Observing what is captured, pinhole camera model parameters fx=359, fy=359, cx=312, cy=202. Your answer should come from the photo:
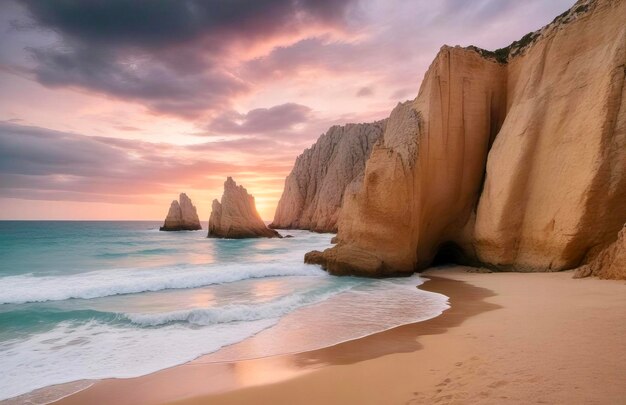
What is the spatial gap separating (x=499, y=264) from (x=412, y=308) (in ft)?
22.2

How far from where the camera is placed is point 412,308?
29.1ft

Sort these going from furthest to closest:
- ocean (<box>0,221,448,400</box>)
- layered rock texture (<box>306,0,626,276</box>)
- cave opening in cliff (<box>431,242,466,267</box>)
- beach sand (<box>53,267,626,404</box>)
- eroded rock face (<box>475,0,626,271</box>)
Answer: cave opening in cliff (<box>431,242,466,267</box>) → layered rock texture (<box>306,0,626,276</box>) → eroded rock face (<box>475,0,626,271</box>) → ocean (<box>0,221,448,400</box>) → beach sand (<box>53,267,626,404</box>)

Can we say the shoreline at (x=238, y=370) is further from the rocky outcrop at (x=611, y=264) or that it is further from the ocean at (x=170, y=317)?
the rocky outcrop at (x=611, y=264)

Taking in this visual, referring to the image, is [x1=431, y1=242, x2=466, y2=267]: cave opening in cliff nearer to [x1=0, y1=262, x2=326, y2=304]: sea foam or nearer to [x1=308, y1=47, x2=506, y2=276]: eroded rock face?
[x1=308, y1=47, x2=506, y2=276]: eroded rock face

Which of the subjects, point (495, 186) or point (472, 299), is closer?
point (472, 299)

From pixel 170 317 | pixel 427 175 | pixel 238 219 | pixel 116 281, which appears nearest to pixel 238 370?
pixel 170 317

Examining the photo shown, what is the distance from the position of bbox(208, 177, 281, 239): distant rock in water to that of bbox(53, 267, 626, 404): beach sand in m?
36.4

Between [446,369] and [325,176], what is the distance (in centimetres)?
5654

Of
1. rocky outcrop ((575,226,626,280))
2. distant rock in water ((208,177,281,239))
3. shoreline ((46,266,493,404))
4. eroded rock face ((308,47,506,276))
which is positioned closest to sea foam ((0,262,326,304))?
eroded rock face ((308,47,506,276))

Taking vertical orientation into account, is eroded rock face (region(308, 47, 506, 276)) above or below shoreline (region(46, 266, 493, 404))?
above

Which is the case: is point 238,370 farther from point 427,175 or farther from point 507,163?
point 507,163

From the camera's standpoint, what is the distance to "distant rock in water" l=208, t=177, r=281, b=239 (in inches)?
1658

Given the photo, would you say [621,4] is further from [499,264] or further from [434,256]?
[434,256]

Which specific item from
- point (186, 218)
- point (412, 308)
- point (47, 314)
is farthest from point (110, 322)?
point (186, 218)
